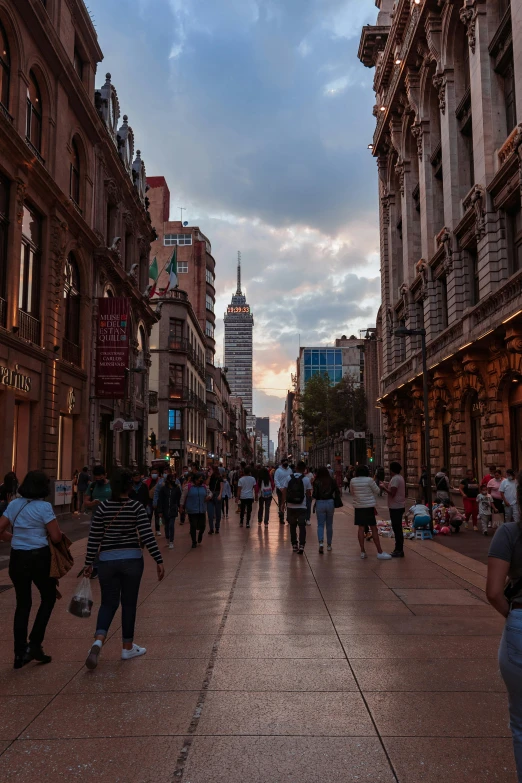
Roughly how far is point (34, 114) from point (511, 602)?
989 inches

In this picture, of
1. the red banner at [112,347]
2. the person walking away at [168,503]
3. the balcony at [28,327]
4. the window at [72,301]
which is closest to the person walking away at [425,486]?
the person walking away at [168,503]

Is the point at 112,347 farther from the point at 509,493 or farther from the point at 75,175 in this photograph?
the point at 509,493

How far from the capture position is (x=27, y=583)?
615cm

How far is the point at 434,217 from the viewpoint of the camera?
1266 inches

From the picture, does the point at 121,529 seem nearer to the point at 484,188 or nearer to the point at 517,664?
the point at 517,664

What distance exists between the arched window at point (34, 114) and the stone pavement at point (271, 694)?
1903cm

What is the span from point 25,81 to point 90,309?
10.3m

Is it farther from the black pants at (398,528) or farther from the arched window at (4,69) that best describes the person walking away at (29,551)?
the arched window at (4,69)

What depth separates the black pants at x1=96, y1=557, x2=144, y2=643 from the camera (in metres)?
6.17

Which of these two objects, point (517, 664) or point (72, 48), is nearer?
point (517, 664)

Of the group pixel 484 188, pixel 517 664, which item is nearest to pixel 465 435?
pixel 484 188

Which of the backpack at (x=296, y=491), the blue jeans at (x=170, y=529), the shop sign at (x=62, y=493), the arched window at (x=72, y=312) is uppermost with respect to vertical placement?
the arched window at (x=72, y=312)

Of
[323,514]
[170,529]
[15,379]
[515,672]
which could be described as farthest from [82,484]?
[515,672]

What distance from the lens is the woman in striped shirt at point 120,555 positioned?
20.3 ft
